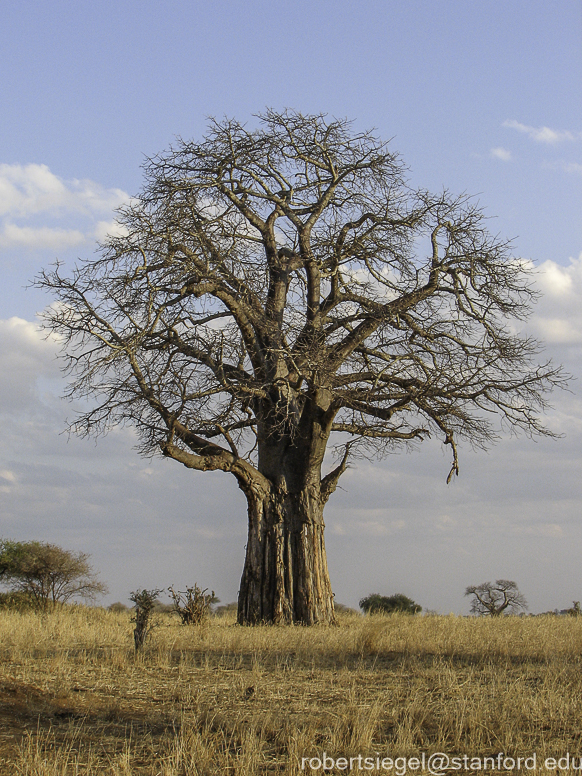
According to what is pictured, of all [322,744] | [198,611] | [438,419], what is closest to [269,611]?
[198,611]

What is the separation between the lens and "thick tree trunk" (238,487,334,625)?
1149 cm

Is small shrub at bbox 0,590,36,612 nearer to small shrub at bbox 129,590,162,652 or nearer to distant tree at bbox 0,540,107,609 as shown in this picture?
distant tree at bbox 0,540,107,609

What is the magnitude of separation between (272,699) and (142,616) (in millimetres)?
2819

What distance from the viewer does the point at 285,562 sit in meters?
11.7

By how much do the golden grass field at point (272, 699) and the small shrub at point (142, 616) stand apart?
0.13 meters

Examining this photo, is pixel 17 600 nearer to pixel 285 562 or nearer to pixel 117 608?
pixel 117 608

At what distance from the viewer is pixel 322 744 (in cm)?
432

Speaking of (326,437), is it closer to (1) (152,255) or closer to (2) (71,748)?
(1) (152,255)

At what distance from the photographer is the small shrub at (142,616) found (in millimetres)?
7750

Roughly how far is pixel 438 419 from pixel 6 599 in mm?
12207

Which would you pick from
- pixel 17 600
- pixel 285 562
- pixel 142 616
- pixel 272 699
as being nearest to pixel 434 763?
pixel 272 699

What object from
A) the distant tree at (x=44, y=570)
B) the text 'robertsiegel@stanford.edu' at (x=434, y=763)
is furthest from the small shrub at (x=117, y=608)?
the text 'robertsiegel@stanford.edu' at (x=434, y=763)

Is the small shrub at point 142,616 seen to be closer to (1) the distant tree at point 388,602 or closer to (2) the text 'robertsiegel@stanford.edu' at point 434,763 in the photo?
(2) the text 'robertsiegel@stanford.edu' at point 434,763

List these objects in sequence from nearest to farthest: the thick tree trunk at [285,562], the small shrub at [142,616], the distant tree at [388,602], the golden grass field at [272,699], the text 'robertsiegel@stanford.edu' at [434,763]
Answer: the text 'robertsiegel@stanford.edu' at [434,763] < the golden grass field at [272,699] < the small shrub at [142,616] < the thick tree trunk at [285,562] < the distant tree at [388,602]
